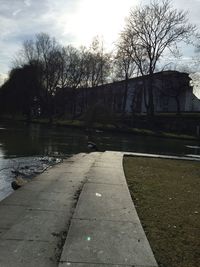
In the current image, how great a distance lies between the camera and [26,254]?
17.9 ft

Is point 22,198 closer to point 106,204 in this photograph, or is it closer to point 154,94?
point 106,204

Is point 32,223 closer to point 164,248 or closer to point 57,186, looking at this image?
point 164,248

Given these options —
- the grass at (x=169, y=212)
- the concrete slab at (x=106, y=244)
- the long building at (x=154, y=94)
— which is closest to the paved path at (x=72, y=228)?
the concrete slab at (x=106, y=244)

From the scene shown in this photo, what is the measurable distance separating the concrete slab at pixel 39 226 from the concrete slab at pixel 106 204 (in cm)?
42

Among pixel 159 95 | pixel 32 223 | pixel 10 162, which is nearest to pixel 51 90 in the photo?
pixel 159 95

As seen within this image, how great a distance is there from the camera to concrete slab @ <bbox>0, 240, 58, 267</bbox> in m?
5.16

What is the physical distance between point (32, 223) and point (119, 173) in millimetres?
6855

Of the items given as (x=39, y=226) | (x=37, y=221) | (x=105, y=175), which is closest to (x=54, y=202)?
(x=37, y=221)

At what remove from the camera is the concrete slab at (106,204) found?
762 centimetres

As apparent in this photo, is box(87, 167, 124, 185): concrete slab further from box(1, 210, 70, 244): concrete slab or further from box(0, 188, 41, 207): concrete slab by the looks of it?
box(1, 210, 70, 244): concrete slab

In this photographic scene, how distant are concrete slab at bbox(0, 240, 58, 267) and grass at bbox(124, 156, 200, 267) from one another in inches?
57.9

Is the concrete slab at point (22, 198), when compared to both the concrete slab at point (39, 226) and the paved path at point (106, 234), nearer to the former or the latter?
the concrete slab at point (39, 226)

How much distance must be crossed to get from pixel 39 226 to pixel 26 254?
1388 millimetres

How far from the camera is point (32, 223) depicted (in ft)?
23.0
